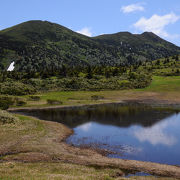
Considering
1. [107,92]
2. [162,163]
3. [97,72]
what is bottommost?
[162,163]

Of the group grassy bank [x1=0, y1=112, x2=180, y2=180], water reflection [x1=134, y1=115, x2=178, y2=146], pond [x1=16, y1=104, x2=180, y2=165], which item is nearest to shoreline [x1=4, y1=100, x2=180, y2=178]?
grassy bank [x1=0, y1=112, x2=180, y2=180]

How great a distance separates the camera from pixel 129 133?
131 feet

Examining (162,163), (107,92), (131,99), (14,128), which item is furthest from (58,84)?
(162,163)

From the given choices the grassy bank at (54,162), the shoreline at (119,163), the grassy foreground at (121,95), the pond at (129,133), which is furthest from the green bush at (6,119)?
the grassy foreground at (121,95)

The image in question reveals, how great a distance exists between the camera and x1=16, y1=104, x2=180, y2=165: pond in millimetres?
29828

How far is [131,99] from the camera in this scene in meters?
87.6

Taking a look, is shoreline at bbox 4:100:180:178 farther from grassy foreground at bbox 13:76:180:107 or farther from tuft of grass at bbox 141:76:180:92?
tuft of grass at bbox 141:76:180:92

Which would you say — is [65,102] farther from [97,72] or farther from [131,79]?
[97,72]

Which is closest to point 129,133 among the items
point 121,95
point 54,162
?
point 54,162

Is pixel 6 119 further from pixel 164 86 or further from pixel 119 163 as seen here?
→ pixel 164 86

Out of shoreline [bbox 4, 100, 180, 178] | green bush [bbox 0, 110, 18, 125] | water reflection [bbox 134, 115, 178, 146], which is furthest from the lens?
green bush [bbox 0, 110, 18, 125]

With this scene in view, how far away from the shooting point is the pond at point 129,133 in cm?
2983

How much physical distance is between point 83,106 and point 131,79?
187 ft

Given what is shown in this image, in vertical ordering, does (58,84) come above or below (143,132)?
above
